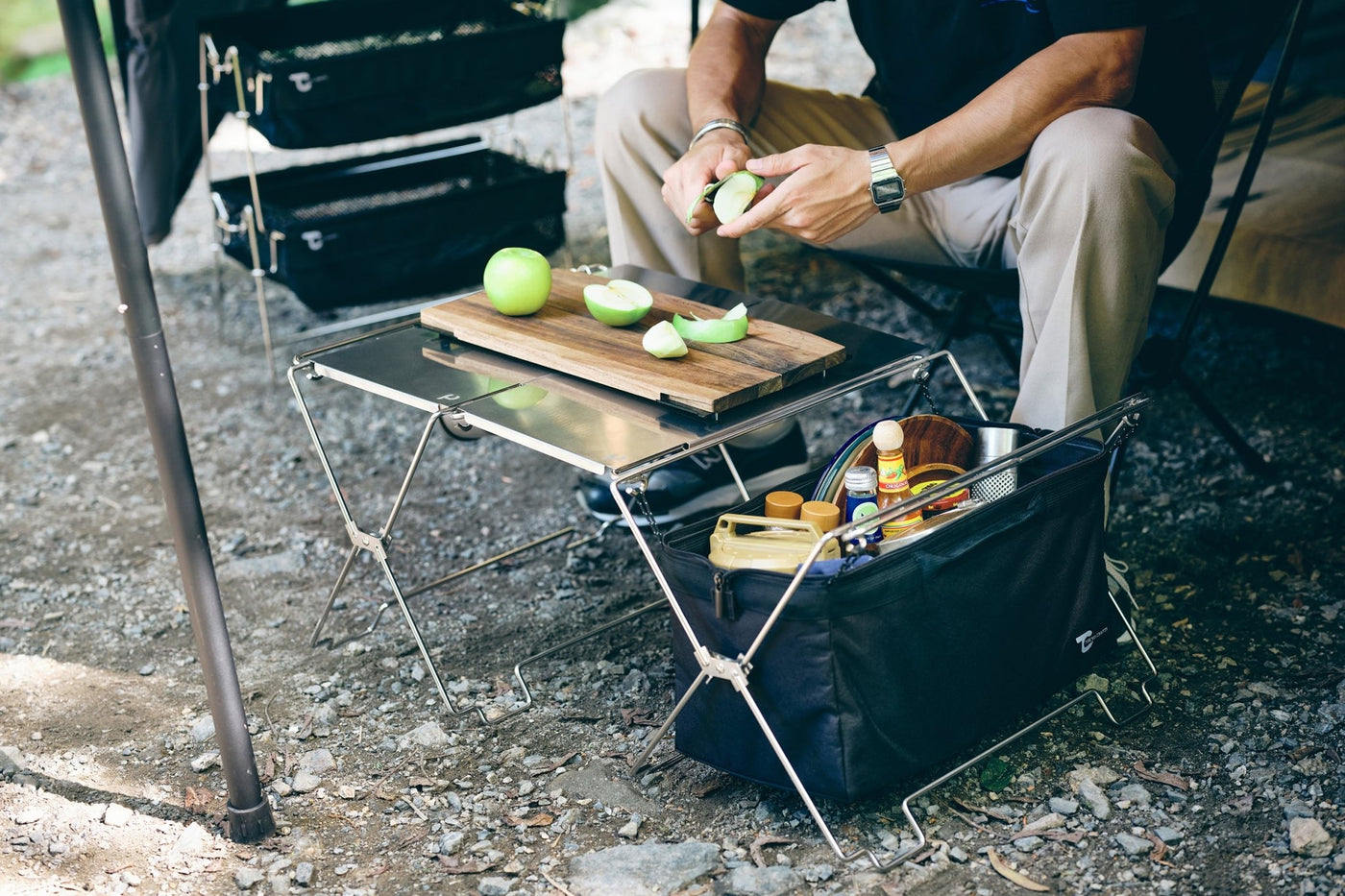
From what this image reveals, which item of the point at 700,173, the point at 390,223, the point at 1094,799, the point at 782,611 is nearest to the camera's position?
the point at 782,611

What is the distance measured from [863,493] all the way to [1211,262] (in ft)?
3.76

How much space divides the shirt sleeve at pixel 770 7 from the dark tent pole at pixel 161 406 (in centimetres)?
140

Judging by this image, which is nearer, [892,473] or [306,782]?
[892,473]

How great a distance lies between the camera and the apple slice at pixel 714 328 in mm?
1947

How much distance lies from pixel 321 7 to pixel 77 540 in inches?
62.9

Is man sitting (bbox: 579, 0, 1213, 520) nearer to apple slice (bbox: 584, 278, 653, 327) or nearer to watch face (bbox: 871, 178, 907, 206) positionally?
watch face (bbox: 871, 178, 907, 206)

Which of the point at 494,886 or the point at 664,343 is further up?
the point at 664,343

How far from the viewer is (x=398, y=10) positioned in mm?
3506

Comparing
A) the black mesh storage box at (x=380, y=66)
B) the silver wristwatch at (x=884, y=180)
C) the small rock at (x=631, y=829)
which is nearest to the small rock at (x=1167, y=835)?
the small rock at (x=631, y=829)

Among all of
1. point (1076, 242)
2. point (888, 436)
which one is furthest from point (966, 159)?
point (888, 436)

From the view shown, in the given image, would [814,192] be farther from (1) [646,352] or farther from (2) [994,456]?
(2) [994,456]

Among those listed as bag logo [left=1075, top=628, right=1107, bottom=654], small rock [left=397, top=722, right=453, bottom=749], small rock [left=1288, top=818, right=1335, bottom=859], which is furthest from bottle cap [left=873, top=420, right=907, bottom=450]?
small rock [left=397, top=722, right=453, bottom=749]

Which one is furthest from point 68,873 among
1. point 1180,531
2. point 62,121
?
point 62,121

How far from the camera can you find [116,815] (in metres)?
1.83
